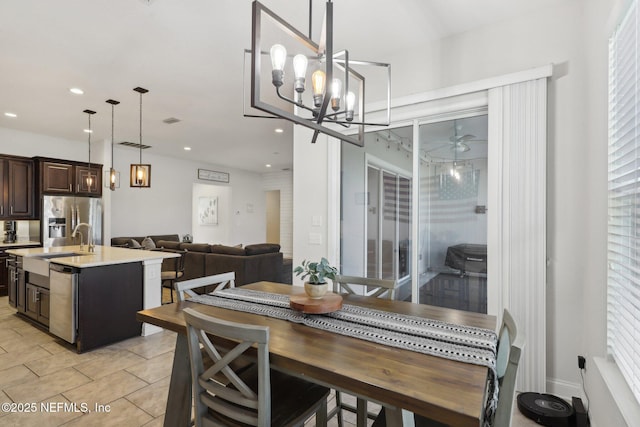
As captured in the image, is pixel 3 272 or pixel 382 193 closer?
pixel 382 193

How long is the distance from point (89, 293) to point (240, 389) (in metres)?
2.73

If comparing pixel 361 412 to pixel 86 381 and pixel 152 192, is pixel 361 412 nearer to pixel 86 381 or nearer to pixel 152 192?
pixel 86 381

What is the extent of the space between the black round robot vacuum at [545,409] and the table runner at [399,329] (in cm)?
111

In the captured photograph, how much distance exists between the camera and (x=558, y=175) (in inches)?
92.5

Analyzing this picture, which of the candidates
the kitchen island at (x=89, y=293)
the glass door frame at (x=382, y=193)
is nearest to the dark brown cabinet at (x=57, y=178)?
the kitchen island at (x=89, y=293)

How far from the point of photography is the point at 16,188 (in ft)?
17.9

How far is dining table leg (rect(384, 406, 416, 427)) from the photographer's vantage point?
3.54 ft

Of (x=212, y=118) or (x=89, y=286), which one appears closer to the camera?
(x=89, y=286)

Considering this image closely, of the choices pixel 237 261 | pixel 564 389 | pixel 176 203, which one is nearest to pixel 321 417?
pixel 564 389

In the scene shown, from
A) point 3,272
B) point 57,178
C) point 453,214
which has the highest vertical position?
point 57,178

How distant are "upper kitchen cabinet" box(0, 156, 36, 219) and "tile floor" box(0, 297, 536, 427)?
8.86 feet

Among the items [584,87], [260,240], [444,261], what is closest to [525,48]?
[584,87]

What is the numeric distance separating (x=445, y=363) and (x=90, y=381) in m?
2.82

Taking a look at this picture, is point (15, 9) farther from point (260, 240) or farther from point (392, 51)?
point (260, 240)
